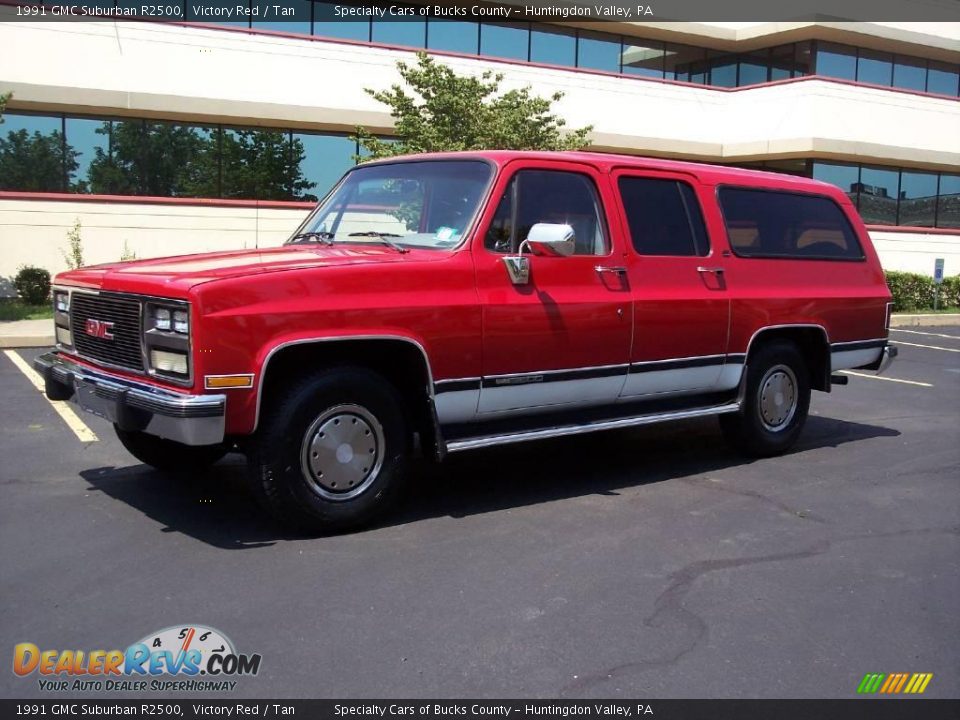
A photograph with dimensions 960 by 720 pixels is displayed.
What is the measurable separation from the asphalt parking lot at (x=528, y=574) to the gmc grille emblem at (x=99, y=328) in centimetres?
101

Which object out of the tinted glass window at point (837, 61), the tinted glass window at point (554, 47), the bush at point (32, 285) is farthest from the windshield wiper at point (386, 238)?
the tinted glass window at point (837, 61)

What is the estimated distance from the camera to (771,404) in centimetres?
723

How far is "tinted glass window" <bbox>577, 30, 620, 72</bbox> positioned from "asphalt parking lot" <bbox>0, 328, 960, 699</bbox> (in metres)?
18.1

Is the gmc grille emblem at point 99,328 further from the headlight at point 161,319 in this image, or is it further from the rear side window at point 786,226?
the rear side window at point 786,226

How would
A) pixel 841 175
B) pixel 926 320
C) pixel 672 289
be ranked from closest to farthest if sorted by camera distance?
pixel 672 289 → pixel 926 320 → pixel 841 175

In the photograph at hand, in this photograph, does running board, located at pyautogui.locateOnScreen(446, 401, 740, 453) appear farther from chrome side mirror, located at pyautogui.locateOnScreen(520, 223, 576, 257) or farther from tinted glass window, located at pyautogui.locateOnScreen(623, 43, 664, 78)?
tinted glass window, located at pyautogui.locateOnScreen(623, 43, 664, 78)

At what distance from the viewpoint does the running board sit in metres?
5.42

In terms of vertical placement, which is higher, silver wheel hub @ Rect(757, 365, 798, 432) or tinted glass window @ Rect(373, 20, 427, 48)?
tinted glass window @ Rect(373, 20, 427, 48)

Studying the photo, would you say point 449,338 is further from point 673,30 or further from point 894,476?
point 673,30

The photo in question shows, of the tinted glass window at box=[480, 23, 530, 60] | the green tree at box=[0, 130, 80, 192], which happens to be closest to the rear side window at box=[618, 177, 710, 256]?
the green tree at box=[0, 130, 80, 192]

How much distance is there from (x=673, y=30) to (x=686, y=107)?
1.95 m

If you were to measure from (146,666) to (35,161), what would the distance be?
16.2 m

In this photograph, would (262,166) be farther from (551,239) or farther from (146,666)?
(146,666)

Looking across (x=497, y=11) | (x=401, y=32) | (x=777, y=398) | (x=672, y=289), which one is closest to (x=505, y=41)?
(x=497, y=11)
